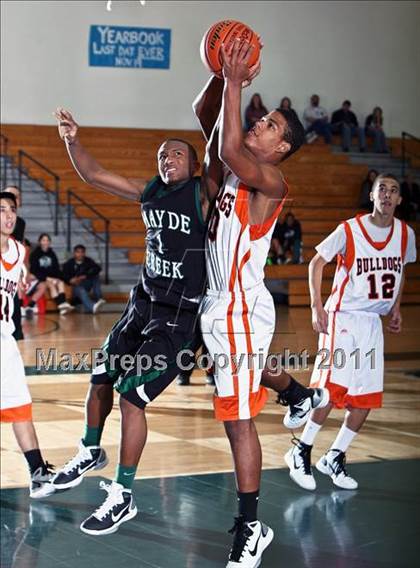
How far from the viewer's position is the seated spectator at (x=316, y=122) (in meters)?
18.3

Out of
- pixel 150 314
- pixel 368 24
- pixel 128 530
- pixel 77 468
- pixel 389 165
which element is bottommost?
pixel 128 530

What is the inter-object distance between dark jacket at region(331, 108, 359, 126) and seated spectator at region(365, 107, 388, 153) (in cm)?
25

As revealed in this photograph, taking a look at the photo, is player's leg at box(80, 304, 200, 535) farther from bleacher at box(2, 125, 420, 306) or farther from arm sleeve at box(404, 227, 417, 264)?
bleacher at box(2, 125, 420, 306)

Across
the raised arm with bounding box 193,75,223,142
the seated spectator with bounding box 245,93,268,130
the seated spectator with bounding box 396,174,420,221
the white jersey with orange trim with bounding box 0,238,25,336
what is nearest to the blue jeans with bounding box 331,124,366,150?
the seated spectator with bounding box 245,93,268,130

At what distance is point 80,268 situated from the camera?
46.4 feet

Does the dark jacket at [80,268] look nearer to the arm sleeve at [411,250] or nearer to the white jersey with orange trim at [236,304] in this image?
the arm sleeve at [411,250]

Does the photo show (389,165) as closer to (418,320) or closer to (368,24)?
(368,24)

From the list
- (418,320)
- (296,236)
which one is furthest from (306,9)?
(418,320)

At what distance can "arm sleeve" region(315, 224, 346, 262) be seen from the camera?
5.56 meters

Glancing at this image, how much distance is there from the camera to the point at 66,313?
14133mm

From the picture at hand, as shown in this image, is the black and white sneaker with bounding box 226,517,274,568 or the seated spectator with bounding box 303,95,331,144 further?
the seated spectator with bounding box 303,95,331,144

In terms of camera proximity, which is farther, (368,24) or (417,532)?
(368,24)

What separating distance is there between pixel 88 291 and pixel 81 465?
1029cm

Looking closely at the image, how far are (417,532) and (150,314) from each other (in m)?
1.96
